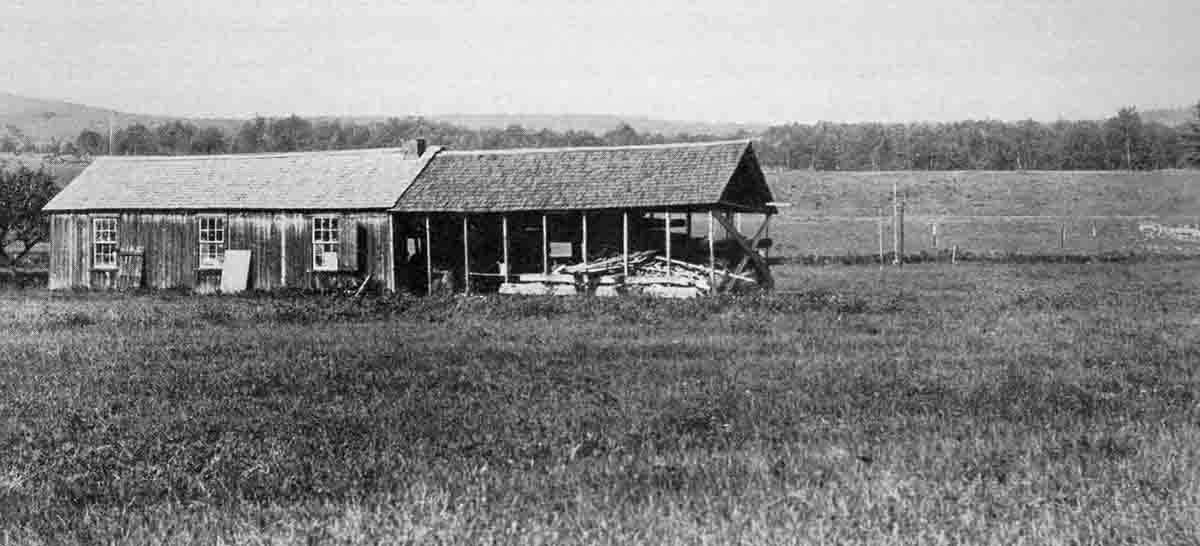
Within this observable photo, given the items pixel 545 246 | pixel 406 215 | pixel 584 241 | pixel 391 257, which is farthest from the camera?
pixel 406 215

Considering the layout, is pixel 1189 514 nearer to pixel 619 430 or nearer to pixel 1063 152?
pixel 619 430

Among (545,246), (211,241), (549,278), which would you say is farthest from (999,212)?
(211,241)

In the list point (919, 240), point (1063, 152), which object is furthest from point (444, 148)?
point (1063, 152)

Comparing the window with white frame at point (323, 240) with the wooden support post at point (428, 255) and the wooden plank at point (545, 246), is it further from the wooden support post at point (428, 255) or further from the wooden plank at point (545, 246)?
the wooden plank at point (545, 246)

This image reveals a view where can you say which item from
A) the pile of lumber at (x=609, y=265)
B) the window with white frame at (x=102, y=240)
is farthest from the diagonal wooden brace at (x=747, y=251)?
the window with white frame at (x=102, y=240)

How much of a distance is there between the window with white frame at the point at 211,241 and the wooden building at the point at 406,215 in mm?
54

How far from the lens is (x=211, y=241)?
122 ft

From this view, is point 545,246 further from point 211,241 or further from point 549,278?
point 211,241

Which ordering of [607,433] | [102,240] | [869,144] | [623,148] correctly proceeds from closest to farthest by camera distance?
[607,433] → [623,148] → [102,240] → [869,144]

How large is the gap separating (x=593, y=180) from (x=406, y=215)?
691cm

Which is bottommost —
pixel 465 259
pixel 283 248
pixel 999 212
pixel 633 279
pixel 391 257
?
pixel 633 279

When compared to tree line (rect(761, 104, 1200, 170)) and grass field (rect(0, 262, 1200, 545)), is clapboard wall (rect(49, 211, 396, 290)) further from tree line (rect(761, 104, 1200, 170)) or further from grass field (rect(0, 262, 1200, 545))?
tree line (rect(761, 104, 1200, 170))

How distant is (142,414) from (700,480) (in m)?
6.50

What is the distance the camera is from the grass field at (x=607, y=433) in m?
6.71
